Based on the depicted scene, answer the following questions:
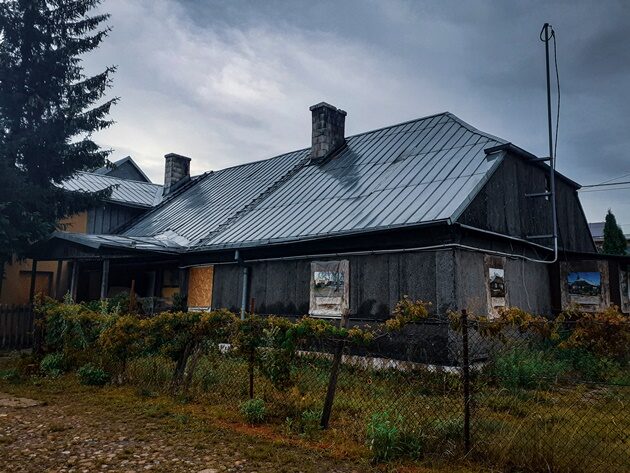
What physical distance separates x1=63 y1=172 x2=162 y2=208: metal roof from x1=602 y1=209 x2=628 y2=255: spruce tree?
2328 centimetres

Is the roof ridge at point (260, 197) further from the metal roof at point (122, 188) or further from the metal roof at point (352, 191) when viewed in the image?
the metal roof at point (122, 188)

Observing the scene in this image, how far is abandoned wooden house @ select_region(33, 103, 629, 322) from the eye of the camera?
10547 millimetres

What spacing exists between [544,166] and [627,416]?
9175 millimetres

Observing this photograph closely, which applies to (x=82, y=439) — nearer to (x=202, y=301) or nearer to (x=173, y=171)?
(x=202, y=301)

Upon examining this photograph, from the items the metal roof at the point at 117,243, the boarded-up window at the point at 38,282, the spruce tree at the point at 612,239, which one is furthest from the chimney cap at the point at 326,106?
the spruce tree at the point at 612,239

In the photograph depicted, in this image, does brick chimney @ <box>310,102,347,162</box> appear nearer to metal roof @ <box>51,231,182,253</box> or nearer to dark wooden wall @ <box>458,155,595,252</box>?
metal roof @ <box>51,231,182,253</box>

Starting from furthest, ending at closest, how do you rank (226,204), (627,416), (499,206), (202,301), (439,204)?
1. (226,204)
2. (202,301)
3. (499,206)
4. (439,204)
5. (627,416)

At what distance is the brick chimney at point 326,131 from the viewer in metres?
17.7

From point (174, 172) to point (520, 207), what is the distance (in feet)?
57.4

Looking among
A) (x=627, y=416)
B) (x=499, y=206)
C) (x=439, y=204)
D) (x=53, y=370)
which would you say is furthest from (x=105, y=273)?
(x=627, y=416)

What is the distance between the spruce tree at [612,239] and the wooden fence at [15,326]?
26.1 m

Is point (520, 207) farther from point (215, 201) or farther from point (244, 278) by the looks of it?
point (215, 201)

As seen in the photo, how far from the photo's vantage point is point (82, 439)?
5688 mm

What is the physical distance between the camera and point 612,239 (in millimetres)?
24906
